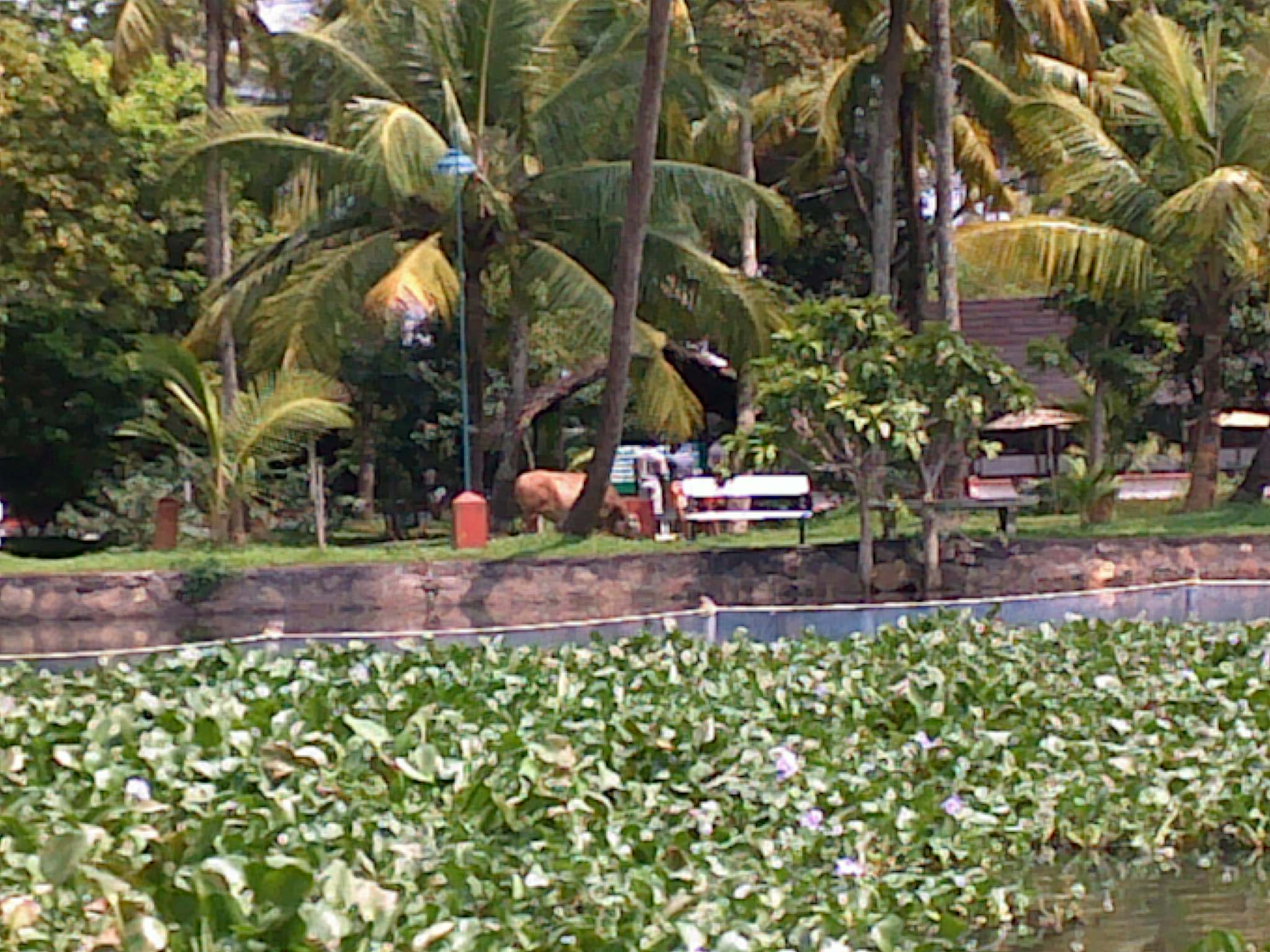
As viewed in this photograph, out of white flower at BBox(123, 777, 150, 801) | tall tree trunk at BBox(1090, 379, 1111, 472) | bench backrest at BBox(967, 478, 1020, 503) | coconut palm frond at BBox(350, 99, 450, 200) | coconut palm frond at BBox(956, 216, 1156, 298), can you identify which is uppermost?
coconut palm frond at BBox(350, 99, 450, 200)

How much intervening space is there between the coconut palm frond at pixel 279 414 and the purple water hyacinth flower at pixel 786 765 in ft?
46.7

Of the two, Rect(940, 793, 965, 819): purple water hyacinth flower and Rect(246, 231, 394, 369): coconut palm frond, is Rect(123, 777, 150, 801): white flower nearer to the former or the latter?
Rect(940, 793, 965, 819): purple water hyacinth flower

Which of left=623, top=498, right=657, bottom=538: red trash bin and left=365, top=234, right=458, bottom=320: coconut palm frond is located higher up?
left=365, top=234, right=458, bottom=320: coconut palm frond

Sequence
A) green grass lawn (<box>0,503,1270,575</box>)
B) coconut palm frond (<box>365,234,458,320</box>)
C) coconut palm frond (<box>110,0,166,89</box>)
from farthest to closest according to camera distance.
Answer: coconut palm frond (<box>110,0,166,89</box>) → coconut palm frond (<box>365,234,458,320</box>) → green grass lawn (<box>0,503,1270,575</box>)

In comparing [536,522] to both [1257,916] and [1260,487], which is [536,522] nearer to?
[1260,487]

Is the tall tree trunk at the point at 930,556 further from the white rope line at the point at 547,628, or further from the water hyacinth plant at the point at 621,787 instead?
the water hyacinth plant at the point at 621,787

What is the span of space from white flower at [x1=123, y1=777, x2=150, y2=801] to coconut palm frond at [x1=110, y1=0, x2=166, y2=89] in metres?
18.0

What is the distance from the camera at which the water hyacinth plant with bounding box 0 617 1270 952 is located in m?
4.84

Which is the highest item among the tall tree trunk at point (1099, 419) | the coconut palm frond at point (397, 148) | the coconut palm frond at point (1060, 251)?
the coconut palm frond at point (397, 148)

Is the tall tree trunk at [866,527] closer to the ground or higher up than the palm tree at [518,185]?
closer to the ground

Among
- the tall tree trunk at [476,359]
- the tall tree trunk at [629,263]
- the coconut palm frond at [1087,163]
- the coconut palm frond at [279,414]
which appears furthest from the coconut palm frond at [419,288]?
the coconut palm frond at [1087,163]

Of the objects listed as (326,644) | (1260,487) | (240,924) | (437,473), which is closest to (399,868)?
(240,924)

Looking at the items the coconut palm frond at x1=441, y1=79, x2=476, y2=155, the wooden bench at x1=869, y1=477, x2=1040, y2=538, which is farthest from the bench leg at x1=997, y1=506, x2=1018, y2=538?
the coconut palm frond at x1=441, y1=79, x2=476, y2=155

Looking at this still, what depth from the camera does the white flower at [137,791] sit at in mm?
5793
